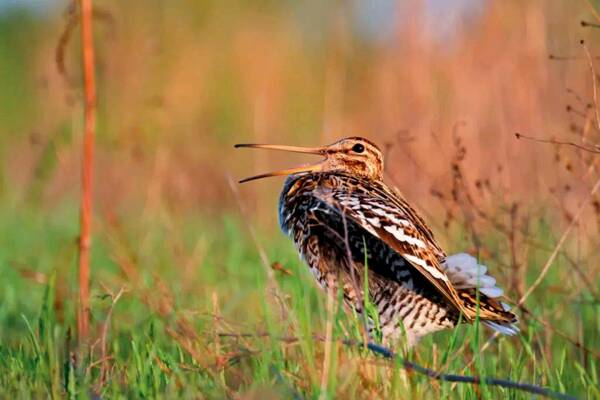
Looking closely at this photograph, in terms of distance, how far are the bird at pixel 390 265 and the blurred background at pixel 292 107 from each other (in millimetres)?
429

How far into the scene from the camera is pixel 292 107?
1547 cm

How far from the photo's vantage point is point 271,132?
1191cm

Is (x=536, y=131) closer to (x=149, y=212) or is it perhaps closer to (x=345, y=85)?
(x=149, y=212)

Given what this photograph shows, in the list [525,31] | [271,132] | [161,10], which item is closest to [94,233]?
[525,31]

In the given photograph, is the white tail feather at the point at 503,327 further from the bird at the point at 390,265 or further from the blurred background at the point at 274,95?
the blurred background at the point at 274,95

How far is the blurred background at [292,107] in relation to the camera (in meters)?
6.16

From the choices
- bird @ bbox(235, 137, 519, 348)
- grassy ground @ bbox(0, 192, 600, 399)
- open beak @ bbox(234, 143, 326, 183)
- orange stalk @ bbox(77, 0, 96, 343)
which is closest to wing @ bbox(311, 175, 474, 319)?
bird @ bbox(235, 137, 519, 348)

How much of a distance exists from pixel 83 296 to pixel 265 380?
81 cm

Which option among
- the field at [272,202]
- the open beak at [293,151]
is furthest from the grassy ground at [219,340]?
the open beak at [293,151]

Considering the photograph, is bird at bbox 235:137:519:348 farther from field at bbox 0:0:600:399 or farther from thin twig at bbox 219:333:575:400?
thin twig at bbox 219:333:575:400

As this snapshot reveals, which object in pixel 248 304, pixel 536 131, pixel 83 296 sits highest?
pixel 536 131

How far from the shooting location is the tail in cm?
438

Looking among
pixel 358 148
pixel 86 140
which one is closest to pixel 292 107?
pixel 358 148

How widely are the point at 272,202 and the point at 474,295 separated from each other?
209 inches
